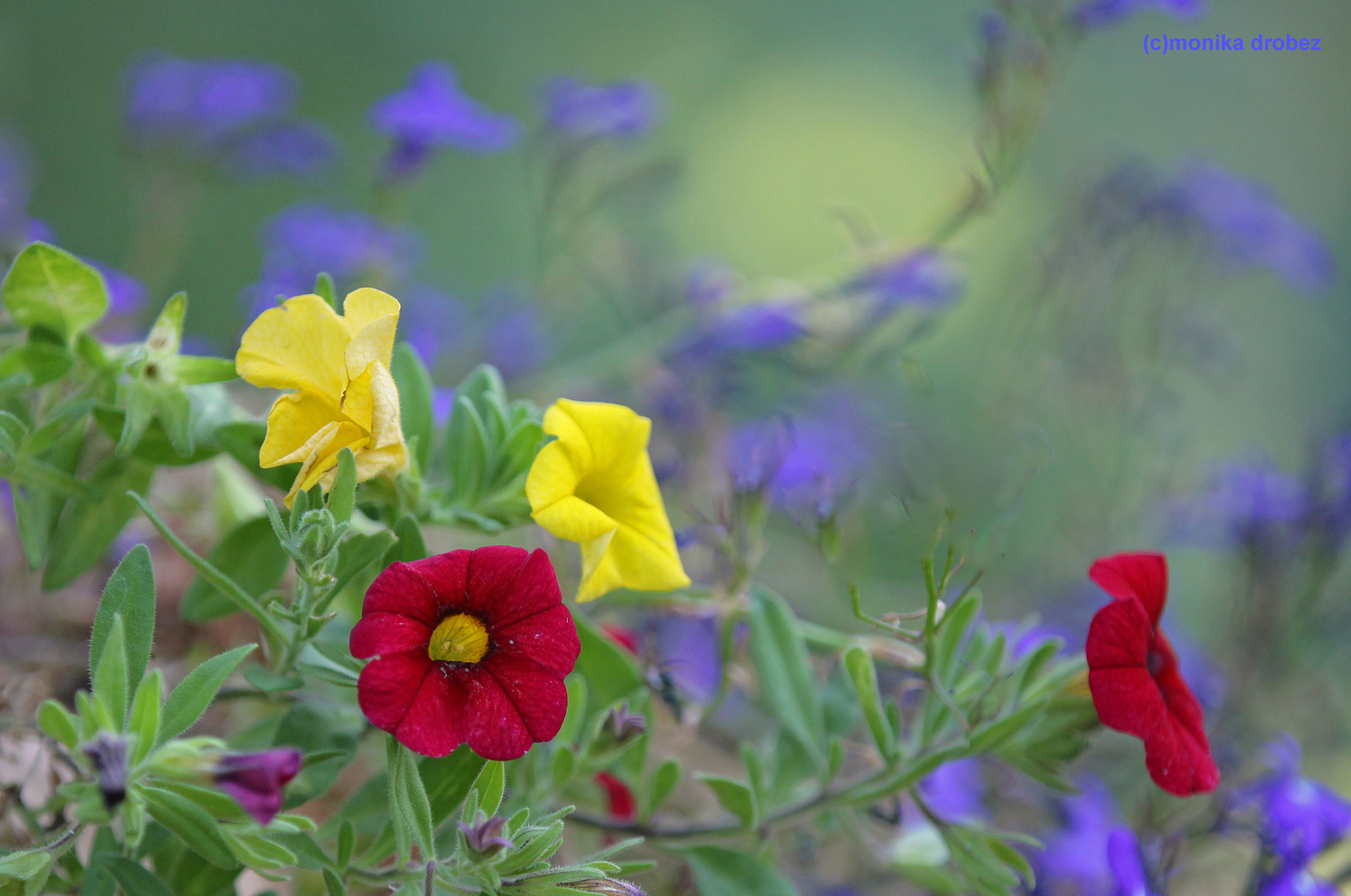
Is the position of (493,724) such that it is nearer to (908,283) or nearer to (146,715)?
(146,715)

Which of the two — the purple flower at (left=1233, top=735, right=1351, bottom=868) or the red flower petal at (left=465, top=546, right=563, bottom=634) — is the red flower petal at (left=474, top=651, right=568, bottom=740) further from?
the purple flower at (left=1233, top=735, right=1351, bottom=868)

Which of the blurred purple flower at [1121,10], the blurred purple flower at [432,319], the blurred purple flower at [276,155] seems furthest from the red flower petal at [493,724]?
the blurred purple flower at [276,155]

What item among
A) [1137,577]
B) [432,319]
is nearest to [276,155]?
[432,319]

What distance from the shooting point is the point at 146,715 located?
0.27m

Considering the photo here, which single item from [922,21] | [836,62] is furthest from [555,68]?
[922,21]

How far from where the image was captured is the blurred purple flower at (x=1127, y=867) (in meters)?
0.39

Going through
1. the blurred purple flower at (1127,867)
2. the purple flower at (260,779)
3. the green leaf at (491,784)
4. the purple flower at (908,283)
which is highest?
the purple flower at (260,779)

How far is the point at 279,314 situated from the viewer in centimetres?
30

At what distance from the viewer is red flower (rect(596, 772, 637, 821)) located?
0.44m

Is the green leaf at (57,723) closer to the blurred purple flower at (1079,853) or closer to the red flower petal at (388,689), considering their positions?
the red flower petal at (388,689)

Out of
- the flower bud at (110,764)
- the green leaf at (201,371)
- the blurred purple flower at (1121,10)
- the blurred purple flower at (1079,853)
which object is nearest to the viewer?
the flower bud at (110,764)

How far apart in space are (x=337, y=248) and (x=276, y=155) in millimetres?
169

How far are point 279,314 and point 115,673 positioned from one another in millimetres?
111

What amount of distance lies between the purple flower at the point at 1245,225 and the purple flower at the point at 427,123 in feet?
1.92
